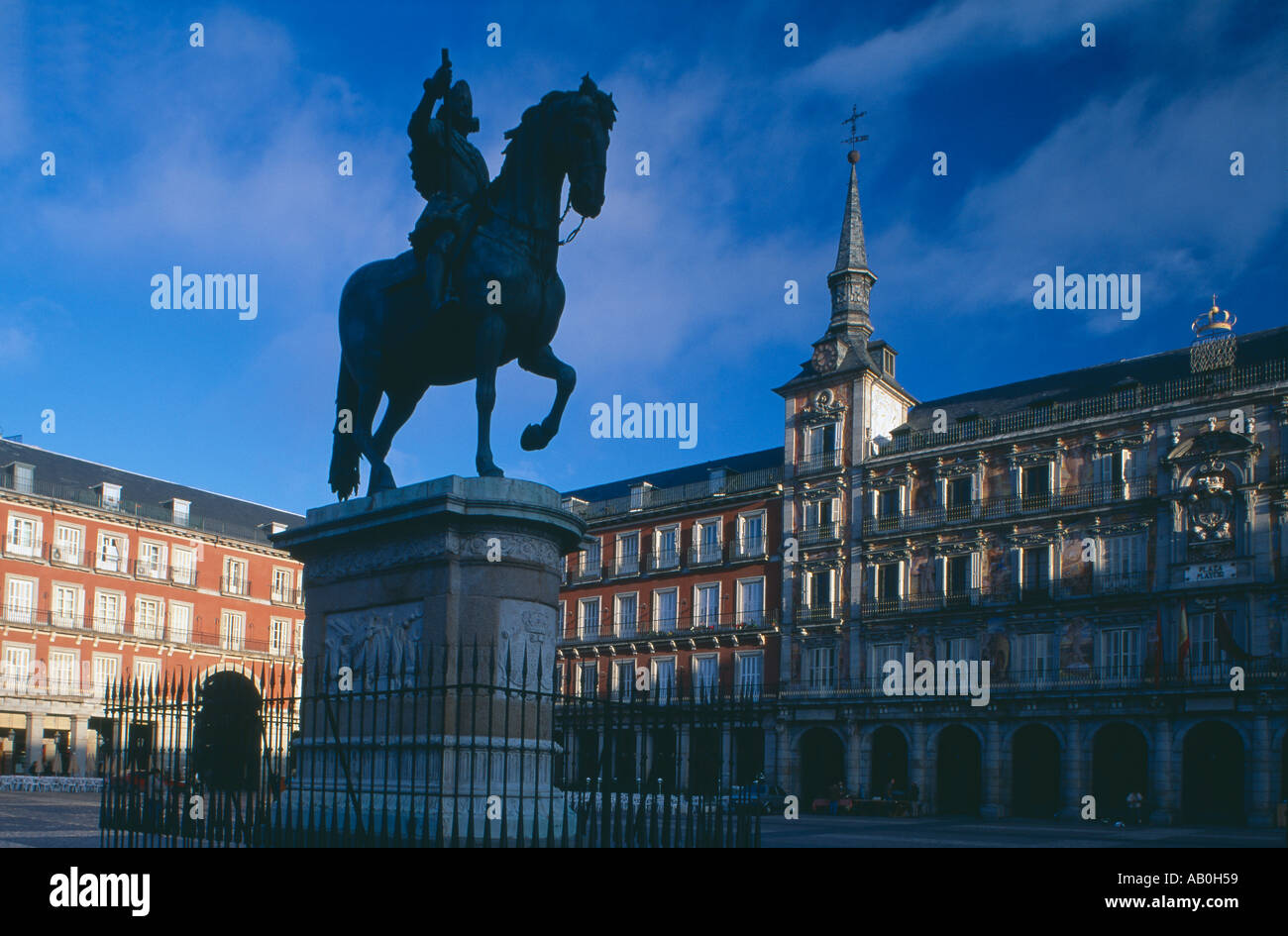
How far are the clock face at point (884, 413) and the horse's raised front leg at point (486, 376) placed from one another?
39.6 metres

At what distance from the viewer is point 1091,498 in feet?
136

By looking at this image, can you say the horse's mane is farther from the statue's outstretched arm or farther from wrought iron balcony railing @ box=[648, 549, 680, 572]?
wrought iron balcony railing @ box=[648, 549, 680, 572]

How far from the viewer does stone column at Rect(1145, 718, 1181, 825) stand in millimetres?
37781

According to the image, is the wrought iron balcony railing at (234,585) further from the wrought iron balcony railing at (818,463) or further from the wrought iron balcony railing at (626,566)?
the wrought iron balcony railing at (818,463)

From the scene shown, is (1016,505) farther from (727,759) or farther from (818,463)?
(727,759)

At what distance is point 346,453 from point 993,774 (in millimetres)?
35146

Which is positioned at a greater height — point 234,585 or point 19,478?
point 19,478

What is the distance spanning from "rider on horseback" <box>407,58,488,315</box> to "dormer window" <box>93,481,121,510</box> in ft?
164

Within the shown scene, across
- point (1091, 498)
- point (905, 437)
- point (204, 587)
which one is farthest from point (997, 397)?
point (204, 587)

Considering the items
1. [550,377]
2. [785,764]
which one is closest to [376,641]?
[550,377]

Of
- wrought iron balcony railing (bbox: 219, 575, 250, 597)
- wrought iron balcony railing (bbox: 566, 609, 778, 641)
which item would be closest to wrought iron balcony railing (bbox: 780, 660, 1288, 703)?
wrought iron balcony railing (bbox: 566, 609, 778, 641)

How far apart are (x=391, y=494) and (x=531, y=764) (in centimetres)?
238

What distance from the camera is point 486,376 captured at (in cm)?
976

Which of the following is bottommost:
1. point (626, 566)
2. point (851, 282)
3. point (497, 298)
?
point (497, 298)
